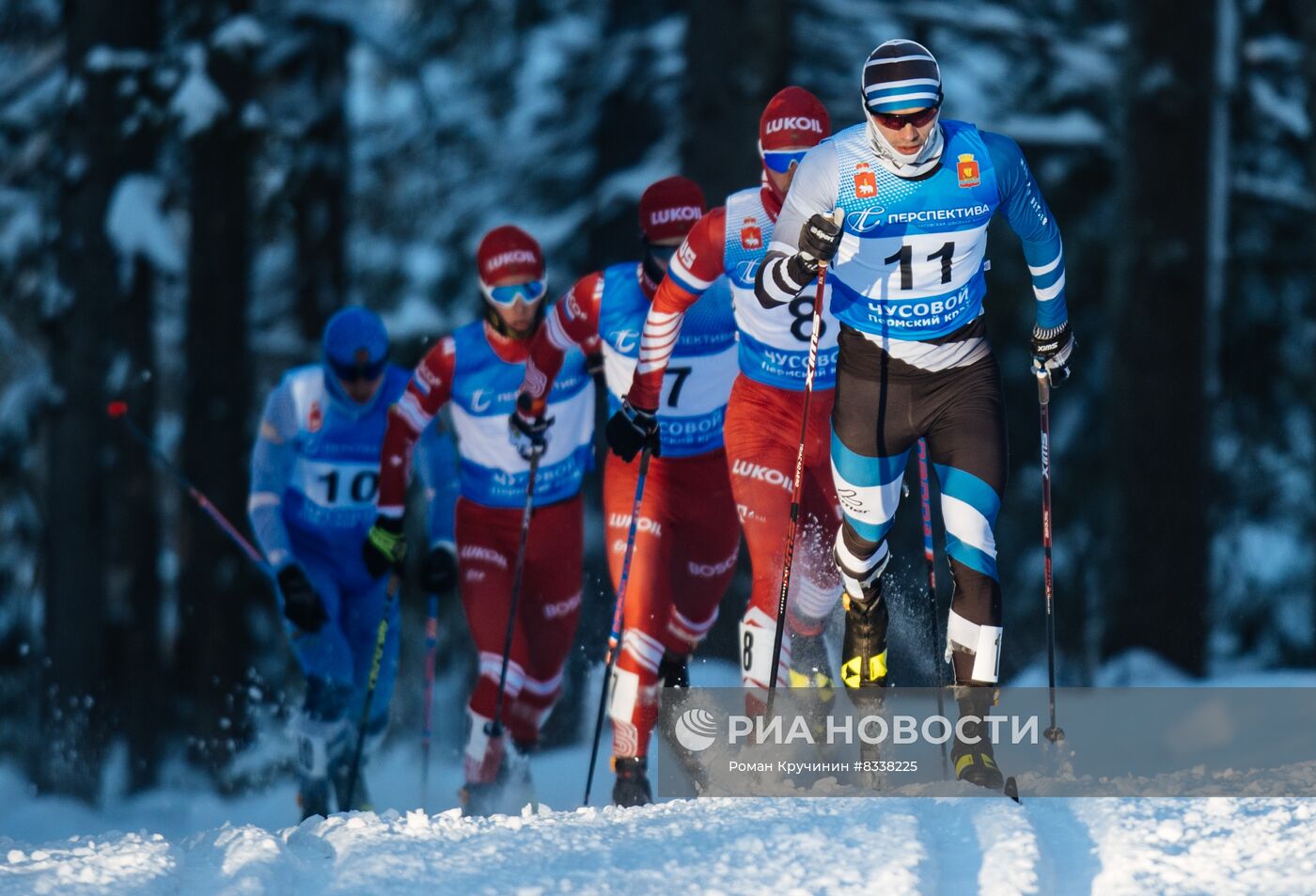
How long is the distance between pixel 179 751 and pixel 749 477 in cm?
845

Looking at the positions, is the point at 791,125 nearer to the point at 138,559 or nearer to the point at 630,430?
the point at 630,430

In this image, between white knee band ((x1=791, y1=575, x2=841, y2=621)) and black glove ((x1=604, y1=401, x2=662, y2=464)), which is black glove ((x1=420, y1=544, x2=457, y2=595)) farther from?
white knee band ((x1=791, y1=575, x2=841, y2=621))

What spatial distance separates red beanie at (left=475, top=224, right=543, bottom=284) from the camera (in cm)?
805

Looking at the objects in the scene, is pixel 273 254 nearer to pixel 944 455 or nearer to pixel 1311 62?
pixel 1311 62

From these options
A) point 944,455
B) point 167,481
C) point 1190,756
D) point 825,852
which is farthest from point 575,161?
point 825,852

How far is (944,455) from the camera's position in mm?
6230

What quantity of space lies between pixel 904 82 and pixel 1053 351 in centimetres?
116

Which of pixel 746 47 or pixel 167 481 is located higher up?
pixel 746 47

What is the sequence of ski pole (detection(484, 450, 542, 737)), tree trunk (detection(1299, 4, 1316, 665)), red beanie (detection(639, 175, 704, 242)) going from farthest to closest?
tree trunk (detection(1299, 4, 1316, 665)) < ski pole (detection(484, 450, 542, 737)) < red beanie (detection(639, 175, 704, 242))

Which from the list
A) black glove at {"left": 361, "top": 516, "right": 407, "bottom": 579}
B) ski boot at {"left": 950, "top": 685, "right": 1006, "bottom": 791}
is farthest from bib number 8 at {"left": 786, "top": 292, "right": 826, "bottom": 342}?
black glove at {"left": 361, "top": 516, "right": 407, "bottom": 579}

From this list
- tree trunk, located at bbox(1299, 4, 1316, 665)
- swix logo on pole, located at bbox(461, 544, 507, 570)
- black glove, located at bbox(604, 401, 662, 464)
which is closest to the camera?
black glove, located at bbox(604, 401, 662, 464)

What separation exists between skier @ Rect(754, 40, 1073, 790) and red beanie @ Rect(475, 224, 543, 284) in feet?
6.13

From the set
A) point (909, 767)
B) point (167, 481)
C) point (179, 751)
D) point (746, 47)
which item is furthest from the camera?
point (167, 481)

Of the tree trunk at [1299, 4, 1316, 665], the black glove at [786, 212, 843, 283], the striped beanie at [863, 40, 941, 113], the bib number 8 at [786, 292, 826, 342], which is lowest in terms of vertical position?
the bib number 8 at [786, 292, 826, 342]
